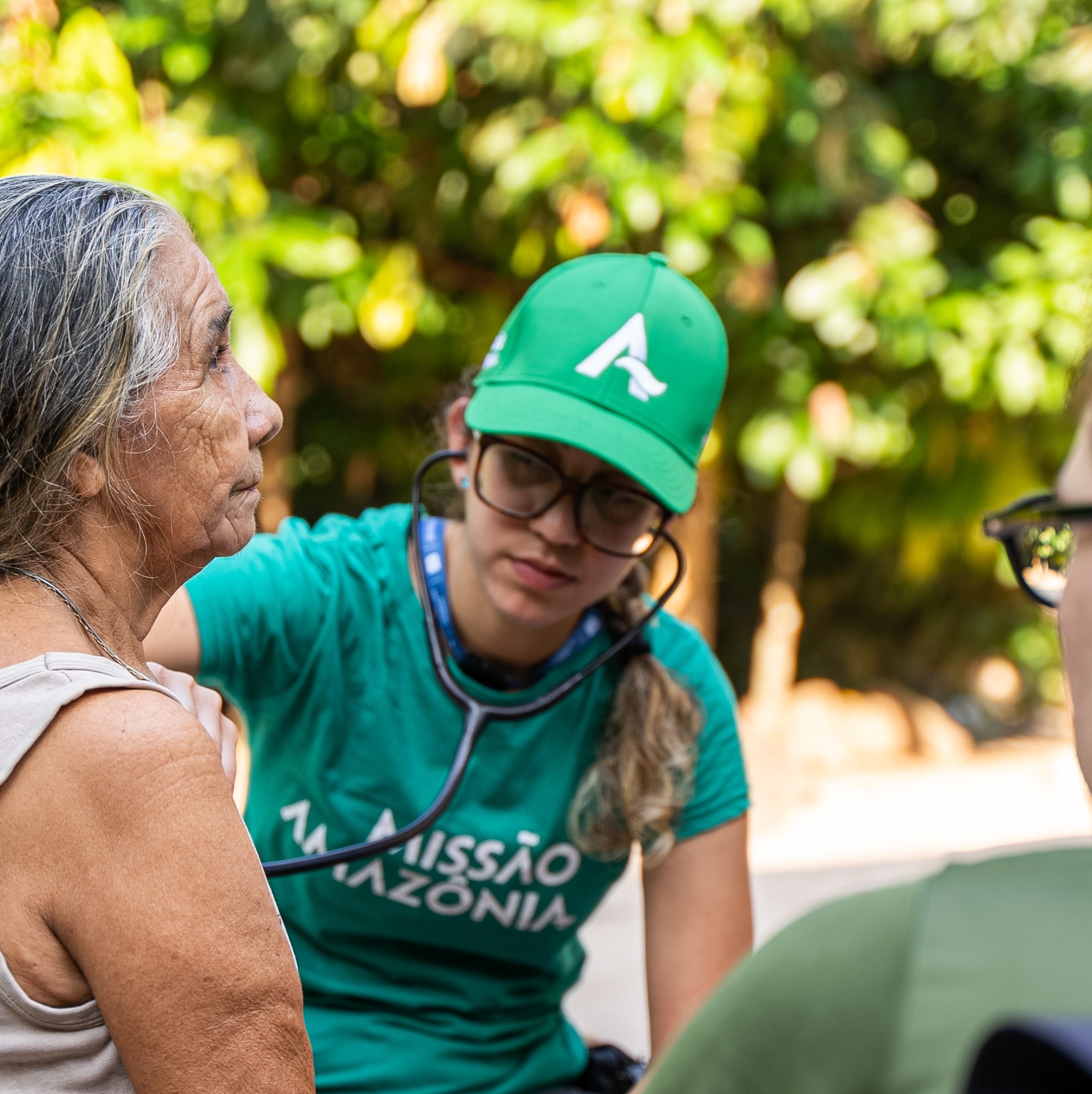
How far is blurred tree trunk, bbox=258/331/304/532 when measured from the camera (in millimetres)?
5473

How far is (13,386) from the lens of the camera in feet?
3.70

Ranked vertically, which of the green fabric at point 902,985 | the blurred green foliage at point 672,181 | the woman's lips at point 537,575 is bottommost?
the green fabric at point 902,985

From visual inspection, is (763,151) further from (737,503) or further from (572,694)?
(572,694)

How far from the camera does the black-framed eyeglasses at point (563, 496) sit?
1841 millimetres

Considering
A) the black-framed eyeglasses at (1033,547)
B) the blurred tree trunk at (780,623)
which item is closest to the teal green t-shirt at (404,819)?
the black-framed eyeglasses at (1033,547)

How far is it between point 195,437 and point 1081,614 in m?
0.89

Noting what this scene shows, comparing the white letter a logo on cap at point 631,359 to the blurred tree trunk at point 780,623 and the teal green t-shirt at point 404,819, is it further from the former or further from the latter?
the blurred tree trunk at point 780,623

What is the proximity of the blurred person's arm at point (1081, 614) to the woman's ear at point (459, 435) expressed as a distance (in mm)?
1312

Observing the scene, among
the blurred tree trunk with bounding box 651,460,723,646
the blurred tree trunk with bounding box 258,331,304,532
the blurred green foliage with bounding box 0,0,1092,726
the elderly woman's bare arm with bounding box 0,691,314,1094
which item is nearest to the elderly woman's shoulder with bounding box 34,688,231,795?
the elderly woman's bare arm with bounding box 0,691,314,1094

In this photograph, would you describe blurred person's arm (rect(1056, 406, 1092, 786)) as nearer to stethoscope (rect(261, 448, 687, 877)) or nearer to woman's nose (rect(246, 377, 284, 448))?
woman's nose (rect(246, 377, 284, 448))

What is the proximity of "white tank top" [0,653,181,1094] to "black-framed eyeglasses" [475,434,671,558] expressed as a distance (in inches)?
33.6

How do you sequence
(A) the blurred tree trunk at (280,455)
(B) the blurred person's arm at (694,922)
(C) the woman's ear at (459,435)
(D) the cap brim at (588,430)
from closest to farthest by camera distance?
(D) the cap brim at (588,430), (B) the blurred person's arm at (694,922), (C) the woman's ear at (459,435), (A) the blurred tree trunk at (280,455)

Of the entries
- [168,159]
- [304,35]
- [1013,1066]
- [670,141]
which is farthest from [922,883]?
[304,35]

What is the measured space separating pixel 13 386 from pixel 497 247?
4443 millimetres
